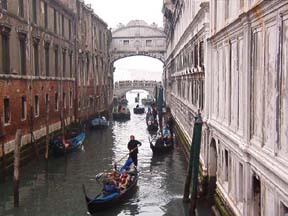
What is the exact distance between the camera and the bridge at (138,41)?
43.3 metres

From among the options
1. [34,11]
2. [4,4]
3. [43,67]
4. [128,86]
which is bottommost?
[128,86]

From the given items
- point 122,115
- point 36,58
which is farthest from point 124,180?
point 122,115

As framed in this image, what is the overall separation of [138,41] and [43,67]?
24.6 m

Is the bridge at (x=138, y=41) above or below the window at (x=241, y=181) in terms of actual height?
above

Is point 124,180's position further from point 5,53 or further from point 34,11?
point 34,11

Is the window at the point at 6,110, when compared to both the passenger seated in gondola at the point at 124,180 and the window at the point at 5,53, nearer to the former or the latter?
the window at the point at 5,53

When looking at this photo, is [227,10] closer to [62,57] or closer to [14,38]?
[14,38]

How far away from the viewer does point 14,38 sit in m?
15.6

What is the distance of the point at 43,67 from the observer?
1939cm

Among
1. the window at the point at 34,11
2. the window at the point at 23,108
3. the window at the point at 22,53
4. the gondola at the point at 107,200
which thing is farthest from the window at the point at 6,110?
the gondola at the point at 107,200

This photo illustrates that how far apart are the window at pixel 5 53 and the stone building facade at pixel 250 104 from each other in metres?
7.50

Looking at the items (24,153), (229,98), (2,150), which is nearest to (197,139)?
(229,98)

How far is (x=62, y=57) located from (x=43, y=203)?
12.6m

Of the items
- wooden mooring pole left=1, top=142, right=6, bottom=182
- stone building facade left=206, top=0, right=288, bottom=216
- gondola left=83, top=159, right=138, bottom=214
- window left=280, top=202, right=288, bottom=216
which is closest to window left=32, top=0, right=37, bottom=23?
wooden mooring pole left=1, top=142, right=6, bottom=182
